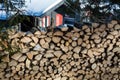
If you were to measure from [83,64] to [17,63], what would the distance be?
1059mm

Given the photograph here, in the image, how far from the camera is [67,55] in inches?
185

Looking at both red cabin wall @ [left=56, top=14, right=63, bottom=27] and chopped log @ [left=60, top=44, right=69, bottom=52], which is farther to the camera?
red cabin wall @ [left=56, top=14, right=63, bottom=27]

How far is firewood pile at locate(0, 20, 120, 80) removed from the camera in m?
4.39

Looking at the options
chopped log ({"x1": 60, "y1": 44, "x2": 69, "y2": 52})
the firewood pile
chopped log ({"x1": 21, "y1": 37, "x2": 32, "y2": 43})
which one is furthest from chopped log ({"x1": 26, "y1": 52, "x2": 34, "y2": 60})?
chopped log ({"x1": 60, "y1": 44, "x2": 69, "y2": 52})

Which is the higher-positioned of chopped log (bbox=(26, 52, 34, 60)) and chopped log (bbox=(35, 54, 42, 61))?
chopped log (bbox=(26, 52, 34, 60))

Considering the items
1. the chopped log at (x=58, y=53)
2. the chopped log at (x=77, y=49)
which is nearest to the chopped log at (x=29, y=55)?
the chopped log at (x=58, y=53)

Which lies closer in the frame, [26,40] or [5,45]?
[5,45]

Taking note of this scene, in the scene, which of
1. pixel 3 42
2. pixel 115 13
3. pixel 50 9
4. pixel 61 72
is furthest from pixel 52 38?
pixel 50 9

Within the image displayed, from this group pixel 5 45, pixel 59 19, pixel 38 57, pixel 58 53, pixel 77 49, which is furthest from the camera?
pixel 59 19

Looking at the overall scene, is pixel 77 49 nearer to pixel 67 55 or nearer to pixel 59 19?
pixel 67 55

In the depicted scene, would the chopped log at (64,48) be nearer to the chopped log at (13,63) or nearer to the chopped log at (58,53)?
the chopped log at (58,53)

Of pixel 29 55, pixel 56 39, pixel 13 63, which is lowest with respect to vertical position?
pixel 13 63

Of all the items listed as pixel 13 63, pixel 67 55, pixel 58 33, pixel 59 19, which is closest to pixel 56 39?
pixel 58 33

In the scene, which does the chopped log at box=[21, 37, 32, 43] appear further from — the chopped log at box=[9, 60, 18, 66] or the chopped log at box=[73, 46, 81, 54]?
the chopped log at box=[73, 46, 81, 54]
